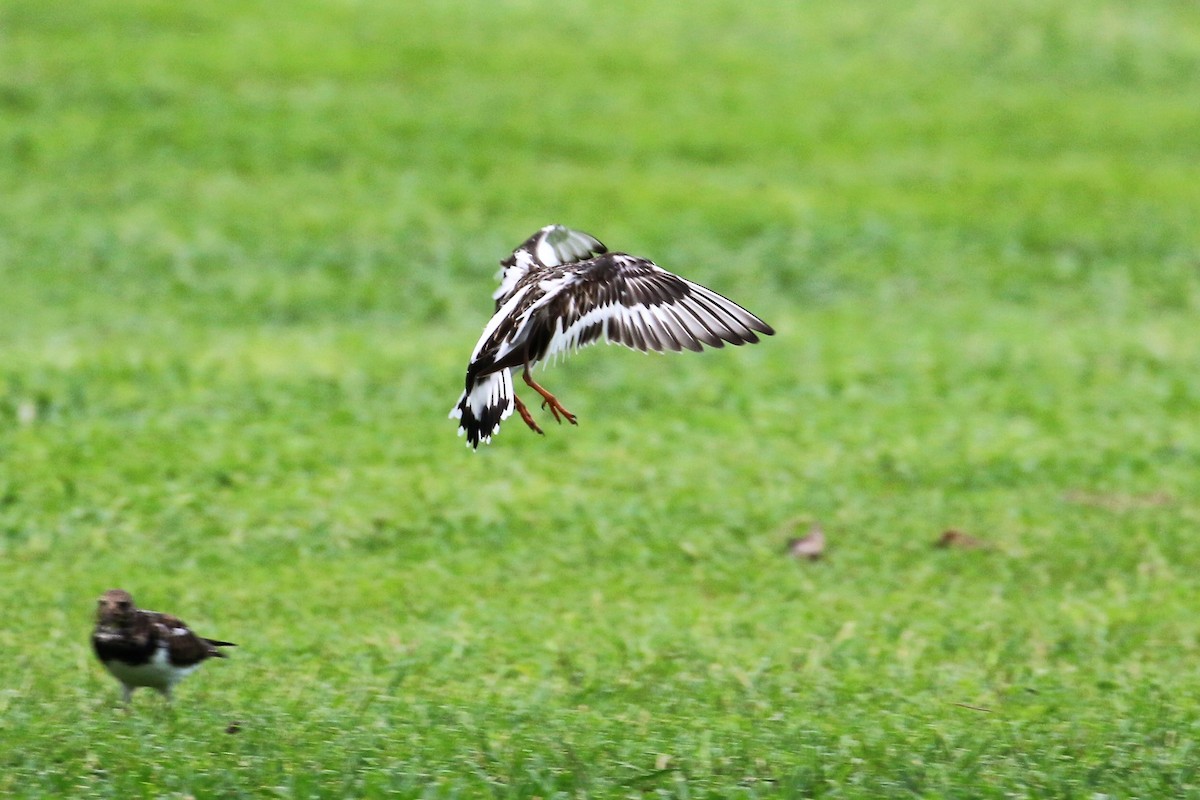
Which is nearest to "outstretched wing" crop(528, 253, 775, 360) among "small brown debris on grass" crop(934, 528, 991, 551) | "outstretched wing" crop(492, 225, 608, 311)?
"outstretched wing" crop(492, 225, 608, 311)

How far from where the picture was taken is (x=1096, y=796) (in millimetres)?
6445

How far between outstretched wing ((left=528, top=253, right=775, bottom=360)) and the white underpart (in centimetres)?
240

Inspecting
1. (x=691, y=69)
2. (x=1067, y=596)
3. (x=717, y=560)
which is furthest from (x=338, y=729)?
(x=691, y=69)

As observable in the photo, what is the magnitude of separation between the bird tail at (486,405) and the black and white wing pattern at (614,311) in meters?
0.48

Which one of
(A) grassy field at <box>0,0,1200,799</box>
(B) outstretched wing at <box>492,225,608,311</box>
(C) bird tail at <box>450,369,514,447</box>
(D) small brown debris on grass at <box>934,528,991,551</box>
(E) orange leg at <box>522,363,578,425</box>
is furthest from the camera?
(D) small brown debris on grass at <box>934,528,991,551</box>

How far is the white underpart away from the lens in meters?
7.50

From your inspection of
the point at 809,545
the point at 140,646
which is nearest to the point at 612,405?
the point at 809,545

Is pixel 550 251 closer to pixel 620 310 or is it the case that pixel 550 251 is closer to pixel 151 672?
pixel 620 310

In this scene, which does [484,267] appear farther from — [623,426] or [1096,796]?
[1096,796]

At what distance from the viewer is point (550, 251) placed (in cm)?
867

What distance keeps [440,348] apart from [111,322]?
3434 mm

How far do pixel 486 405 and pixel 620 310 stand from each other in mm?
909

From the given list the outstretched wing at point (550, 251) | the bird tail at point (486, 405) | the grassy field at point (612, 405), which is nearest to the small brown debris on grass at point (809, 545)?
the grassy field at point (612, 405)

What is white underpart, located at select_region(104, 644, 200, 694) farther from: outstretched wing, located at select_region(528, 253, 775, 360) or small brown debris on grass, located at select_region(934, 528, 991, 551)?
small brown debris on grass, located at select_region(934, 528, 991, 551)
